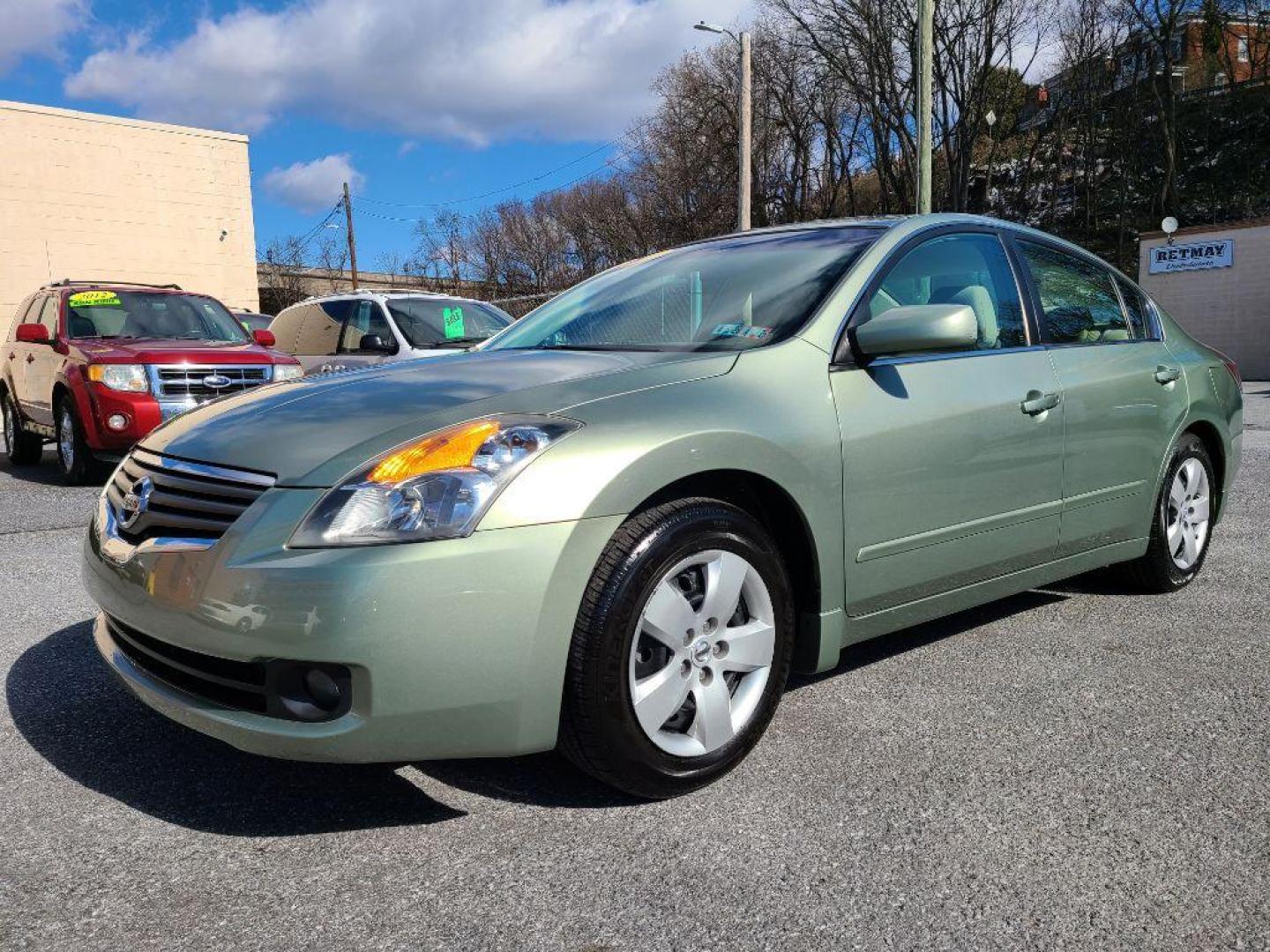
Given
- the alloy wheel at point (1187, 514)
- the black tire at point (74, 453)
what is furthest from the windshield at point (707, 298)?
the black tire at point (74, 453)

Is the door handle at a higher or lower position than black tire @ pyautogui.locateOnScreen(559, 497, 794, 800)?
higher

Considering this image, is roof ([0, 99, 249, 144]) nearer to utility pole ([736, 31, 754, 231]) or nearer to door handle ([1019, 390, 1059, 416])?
utility pole ([736, 31, 754, 231])

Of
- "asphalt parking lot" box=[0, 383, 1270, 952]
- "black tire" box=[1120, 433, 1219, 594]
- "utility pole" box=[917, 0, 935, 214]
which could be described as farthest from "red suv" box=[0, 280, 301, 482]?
"utility pole" box=[917, 0, 935, 214]

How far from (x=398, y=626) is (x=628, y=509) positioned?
0.58 m

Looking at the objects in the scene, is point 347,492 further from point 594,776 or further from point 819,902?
point 819,902

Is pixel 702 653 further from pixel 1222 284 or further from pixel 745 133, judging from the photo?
pixel 1222 284

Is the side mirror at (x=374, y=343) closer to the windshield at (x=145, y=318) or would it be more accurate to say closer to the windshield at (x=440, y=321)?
the windshield at (x=440, y=321)

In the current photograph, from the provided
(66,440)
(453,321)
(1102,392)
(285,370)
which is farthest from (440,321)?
(1102,392)

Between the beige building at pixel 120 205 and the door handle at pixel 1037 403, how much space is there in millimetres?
24245

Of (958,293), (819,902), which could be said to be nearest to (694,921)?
(819,902)

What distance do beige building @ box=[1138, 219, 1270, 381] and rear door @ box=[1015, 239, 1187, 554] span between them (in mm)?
22753

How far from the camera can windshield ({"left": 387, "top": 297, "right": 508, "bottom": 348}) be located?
10164 mm

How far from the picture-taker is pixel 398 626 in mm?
2180

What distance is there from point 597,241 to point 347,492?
44.8 metres
